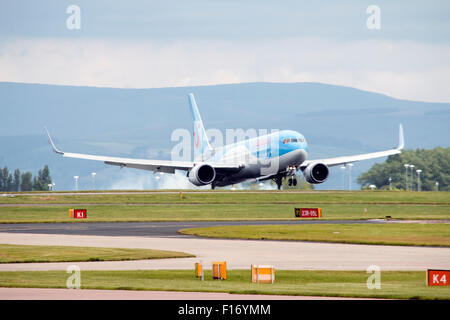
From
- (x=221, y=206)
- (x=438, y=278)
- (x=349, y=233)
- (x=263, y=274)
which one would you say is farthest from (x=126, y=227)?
(x=438, y=278)

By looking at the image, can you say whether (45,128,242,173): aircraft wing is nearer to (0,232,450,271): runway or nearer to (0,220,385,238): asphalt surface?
(0,220,385,238): asphalt surface

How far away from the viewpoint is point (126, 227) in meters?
65.0

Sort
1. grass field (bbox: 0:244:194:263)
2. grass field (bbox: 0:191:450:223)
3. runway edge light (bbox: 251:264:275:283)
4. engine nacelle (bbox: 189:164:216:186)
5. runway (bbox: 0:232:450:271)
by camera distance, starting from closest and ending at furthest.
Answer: runway edge light (bbox: 251:264:275:283) < runway (bbox: 0:232:450:271) < grass field (bbox: 0:244:194:263) < grass field (bbox: 0:191:450:223) < engine nacelle (bbox: 189:164:216:186)

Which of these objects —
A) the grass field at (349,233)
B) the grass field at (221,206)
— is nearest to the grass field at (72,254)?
the grass field at (349,233)

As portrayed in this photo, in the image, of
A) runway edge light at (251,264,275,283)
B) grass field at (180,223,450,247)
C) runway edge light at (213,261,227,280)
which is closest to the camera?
runway edge light at (251,264,275,283)

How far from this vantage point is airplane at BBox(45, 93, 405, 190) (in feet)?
313

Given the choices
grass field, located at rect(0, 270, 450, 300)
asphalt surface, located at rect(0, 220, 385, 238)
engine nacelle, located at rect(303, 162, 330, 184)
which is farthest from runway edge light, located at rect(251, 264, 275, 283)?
engine nacelle, located at rect(303, 162, 330, 184)

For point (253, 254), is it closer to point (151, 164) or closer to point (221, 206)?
point (221, 206)

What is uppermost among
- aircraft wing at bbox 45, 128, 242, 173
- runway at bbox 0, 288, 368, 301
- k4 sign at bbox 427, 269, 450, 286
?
aircraft wing at bbox 45, 128, 242, 173

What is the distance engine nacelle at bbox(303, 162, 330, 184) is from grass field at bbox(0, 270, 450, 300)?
65.5 m

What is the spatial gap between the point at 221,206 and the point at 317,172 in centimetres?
1535
